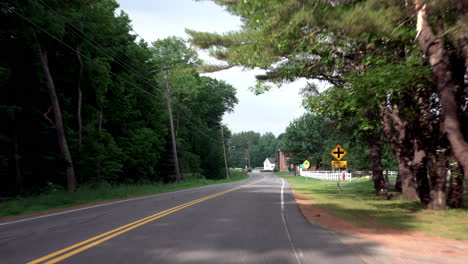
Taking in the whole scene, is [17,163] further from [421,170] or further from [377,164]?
[421,170]

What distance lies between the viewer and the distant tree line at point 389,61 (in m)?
9.23

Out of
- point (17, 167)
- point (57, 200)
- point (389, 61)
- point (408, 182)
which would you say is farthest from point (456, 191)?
point (17, 167)

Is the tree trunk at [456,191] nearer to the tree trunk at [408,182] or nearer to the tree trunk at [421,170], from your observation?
the tree trunk at [421,170]

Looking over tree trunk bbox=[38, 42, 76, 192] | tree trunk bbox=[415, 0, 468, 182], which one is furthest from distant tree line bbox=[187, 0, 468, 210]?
tree trunk bbox=[38, 42, 76, 192]

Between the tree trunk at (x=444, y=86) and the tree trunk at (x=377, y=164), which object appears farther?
the tree trunk at (x=377, y=164)

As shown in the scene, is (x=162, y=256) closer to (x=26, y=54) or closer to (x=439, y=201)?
(x=439, y=201)

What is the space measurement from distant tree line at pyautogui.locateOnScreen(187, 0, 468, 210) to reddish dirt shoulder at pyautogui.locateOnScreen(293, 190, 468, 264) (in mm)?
2123

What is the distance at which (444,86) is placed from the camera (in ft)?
29.1

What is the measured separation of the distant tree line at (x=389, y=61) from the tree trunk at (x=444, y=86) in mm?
22

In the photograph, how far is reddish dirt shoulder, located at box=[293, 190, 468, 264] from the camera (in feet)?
19.6

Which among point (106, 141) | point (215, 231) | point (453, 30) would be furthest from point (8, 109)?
point (453, 30)

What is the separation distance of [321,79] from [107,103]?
20.5 meters

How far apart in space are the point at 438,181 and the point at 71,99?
23.8 meters

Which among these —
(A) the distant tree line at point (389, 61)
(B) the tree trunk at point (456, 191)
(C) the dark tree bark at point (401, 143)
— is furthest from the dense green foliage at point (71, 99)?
(B) the tree trunk at point (456, 191)
